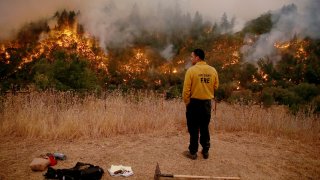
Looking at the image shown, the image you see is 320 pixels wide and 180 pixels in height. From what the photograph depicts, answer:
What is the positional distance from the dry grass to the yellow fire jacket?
3.30 meters

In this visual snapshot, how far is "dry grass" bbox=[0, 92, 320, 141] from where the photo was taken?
8070mm

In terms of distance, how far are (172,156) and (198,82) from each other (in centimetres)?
176

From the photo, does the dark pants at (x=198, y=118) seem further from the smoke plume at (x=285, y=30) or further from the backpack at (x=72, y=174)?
the smoke plume at (x=285, y=30)

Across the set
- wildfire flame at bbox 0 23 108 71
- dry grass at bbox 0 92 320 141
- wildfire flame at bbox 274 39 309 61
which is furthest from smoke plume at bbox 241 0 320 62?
dry grass at bbox 0 92 320 141

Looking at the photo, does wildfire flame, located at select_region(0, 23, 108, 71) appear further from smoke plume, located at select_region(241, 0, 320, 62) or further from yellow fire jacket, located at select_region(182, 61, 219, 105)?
yellow fire jacket, located at select_region(182, 61, 219, 105)

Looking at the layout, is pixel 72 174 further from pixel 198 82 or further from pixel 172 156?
pixel 198 82

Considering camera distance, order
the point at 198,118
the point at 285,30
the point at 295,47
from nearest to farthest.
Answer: the point at 198,118 < the point at 295,47 < the point at 285,30

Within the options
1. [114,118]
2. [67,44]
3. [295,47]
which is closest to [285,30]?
[295,47]

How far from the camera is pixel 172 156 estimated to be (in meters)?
6.52

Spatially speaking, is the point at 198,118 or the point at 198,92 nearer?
the point at 198,92

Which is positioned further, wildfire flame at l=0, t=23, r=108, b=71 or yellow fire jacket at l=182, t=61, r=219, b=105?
wildfire flame at l=0, t=23, r=108, b=71

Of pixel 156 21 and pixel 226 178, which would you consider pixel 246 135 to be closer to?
pixel 226 178

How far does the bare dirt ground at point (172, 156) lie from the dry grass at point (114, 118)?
0.48 metres

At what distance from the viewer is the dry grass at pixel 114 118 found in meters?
8.07
